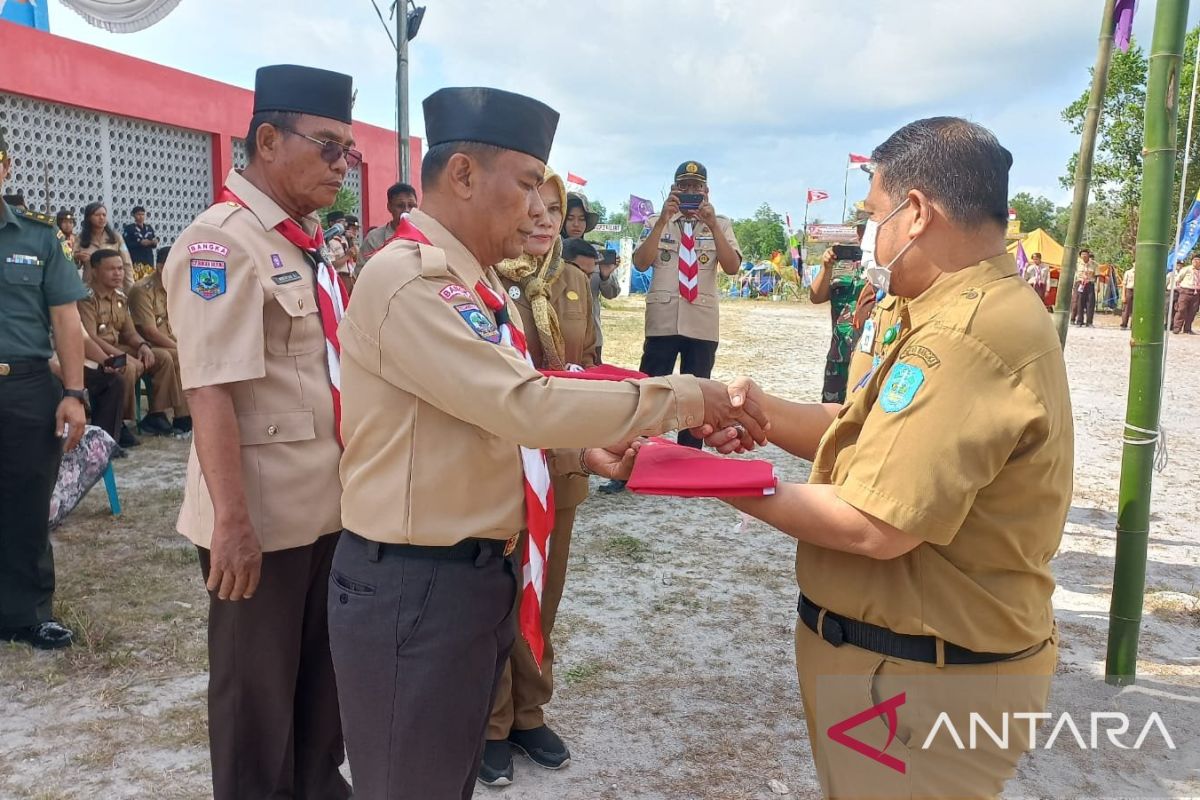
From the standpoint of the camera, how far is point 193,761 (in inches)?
120

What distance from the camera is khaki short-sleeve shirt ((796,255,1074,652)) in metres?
1.55

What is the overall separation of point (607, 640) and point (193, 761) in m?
1.86

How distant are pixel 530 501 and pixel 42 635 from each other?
3262 mm

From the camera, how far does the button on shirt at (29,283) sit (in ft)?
11.9

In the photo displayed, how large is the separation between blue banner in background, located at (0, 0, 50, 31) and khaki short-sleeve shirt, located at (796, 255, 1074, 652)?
14.5 metres

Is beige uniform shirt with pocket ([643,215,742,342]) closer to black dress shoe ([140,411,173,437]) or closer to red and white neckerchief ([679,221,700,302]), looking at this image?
red and white neckerchief ([679,221,700,302])

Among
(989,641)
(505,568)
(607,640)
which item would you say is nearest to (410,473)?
(505,568)

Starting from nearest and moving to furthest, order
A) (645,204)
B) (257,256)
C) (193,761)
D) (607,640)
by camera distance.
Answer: (257,256), (193,761), (607,640), (645,204)

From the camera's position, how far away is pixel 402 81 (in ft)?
40.8


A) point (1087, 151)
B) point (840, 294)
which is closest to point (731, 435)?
point (1087, 151)

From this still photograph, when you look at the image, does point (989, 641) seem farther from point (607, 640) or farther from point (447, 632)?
point (607, 640)

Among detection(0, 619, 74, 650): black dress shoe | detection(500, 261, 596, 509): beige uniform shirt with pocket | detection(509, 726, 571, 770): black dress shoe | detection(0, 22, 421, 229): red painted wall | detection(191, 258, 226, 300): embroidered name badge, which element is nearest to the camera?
detection(191, 258, 226, 300): embroidered name badge

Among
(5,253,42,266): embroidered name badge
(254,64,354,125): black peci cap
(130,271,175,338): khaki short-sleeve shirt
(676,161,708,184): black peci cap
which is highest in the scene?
(676,161,708,184): black peci cap

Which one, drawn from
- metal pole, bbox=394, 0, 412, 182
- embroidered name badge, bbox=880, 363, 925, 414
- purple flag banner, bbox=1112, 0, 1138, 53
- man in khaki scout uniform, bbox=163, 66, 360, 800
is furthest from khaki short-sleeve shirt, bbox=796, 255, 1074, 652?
metal pole, bbox=394, 0, 412, 182
